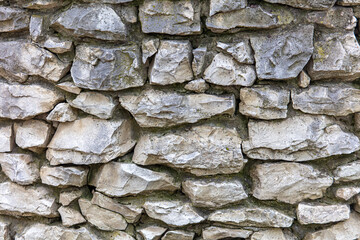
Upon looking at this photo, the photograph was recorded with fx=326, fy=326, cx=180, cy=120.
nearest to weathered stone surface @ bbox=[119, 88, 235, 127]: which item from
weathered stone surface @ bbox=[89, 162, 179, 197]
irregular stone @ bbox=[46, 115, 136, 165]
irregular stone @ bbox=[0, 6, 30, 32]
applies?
irregular stone @ bbox=[46, 115, 136, 165]

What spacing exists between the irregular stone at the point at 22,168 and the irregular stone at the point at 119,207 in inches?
13.5

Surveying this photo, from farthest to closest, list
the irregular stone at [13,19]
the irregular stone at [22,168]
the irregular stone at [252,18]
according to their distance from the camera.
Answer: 1. the irregular stone at [22,168]
2. the irregular stone at [13,19]
3. the irregular stone at [252,18]

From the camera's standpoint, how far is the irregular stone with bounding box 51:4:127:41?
4.95ft

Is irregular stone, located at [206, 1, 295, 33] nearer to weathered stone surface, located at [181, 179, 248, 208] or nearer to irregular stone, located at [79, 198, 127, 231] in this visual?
weathered stone surface, located at [181, 179, 248, 208]

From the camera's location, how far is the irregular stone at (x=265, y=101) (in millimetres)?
1523

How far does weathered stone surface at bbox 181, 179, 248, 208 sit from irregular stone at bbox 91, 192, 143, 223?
29 cm

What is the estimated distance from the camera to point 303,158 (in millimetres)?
1585

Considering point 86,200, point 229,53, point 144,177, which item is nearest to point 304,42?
point 229,53

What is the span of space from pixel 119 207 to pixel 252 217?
2.19ft

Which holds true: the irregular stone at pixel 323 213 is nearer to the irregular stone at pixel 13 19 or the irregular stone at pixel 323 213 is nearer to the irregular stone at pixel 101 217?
the irregular stone at pixel 101 217

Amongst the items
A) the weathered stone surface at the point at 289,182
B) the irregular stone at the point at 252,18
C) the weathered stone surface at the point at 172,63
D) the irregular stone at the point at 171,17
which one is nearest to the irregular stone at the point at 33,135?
the weathered stone surface at the point at 172,63

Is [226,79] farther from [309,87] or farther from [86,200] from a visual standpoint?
[86,200]

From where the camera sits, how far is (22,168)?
5.58 ft

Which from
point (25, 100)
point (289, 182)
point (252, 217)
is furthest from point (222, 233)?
point (25, 100)
